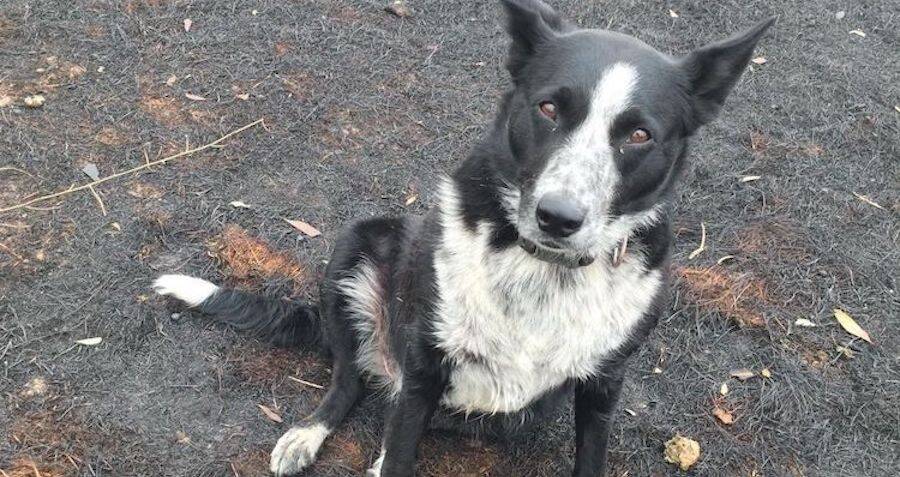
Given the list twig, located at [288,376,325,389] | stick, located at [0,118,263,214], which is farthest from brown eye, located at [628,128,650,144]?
stick, located at [0,118,263,214]

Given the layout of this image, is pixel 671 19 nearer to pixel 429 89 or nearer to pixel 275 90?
pixel 429 89

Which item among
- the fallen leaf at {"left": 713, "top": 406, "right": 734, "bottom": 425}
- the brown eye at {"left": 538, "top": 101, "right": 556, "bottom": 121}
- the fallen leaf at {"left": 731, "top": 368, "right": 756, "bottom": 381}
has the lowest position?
the fallen leaf at {"left": 713, "top": 406, "right": 734, "bottom": 425}

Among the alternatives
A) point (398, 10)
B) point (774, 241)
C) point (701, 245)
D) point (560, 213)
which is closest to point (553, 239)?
point (560, 213)

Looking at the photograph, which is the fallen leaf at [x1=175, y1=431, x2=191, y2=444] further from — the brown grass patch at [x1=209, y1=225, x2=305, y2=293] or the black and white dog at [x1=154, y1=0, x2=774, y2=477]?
the brown grass patch at [x1=209, y1=225, x2=305, y2=293]

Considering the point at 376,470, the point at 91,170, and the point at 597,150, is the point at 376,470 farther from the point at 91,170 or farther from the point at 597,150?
the point at 91,170

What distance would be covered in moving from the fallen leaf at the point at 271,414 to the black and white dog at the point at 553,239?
18 centimetres

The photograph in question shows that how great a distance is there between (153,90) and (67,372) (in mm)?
1877

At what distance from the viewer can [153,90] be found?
424 centimetres

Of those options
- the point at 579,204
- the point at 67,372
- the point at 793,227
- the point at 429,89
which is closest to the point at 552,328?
the point at 579,204

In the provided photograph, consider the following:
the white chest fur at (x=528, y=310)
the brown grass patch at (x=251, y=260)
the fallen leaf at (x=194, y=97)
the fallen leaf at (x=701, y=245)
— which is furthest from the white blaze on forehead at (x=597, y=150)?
the fallen leaf at (x=194, y=97)

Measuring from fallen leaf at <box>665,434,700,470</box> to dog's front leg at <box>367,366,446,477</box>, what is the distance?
1074mm

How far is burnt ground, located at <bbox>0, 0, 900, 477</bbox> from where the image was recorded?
297 centimetres

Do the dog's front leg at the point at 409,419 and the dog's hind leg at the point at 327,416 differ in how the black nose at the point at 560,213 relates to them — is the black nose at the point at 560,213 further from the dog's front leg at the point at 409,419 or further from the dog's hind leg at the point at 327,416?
the dog's hind leg at the point at 327,416

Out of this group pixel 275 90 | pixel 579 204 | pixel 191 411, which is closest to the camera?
pixel 579 204
